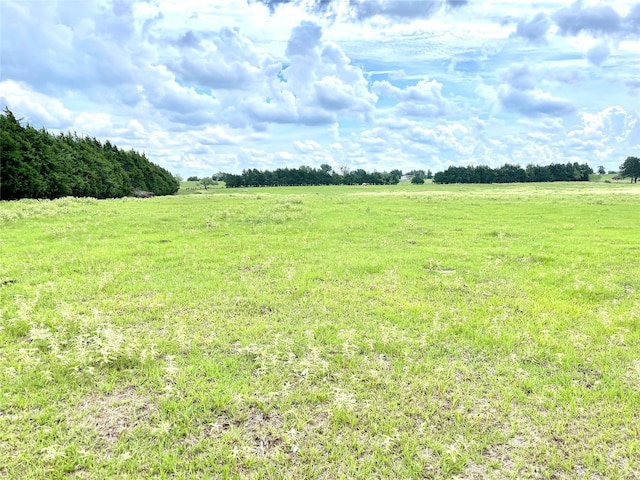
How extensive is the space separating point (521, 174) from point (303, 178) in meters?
81.4

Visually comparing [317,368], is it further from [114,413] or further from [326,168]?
[326,168]

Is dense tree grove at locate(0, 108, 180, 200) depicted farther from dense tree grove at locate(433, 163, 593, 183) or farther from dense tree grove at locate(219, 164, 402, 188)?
dense tree grove at locate(433, 163, 593, 183)

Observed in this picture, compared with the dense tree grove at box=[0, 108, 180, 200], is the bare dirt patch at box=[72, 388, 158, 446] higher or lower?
lower

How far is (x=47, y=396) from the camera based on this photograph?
6008 mm

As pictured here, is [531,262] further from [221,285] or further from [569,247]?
[221,285]

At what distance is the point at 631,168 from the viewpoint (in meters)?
135

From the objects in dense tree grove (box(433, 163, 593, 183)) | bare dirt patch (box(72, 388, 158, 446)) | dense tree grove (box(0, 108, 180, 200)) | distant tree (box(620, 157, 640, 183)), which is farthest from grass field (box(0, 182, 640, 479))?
distant tree (box(620, 157, 640, 183))

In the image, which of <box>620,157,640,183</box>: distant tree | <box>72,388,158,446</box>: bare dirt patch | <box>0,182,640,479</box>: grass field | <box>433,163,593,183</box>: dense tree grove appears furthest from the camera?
<box>433,163,593,183</box>: dense tree grove

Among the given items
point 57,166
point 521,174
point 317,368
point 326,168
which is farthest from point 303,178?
point 317,368

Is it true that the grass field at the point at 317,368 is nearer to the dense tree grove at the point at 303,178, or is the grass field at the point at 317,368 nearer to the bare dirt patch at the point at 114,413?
the bare dirt patch at the point at 114,413

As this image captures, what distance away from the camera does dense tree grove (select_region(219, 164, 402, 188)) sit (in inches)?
5723

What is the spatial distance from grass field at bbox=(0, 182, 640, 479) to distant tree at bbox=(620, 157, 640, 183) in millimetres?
154480

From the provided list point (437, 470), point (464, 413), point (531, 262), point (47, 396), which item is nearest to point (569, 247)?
point (531, 262)

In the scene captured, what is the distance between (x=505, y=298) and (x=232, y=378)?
7.87 metres
